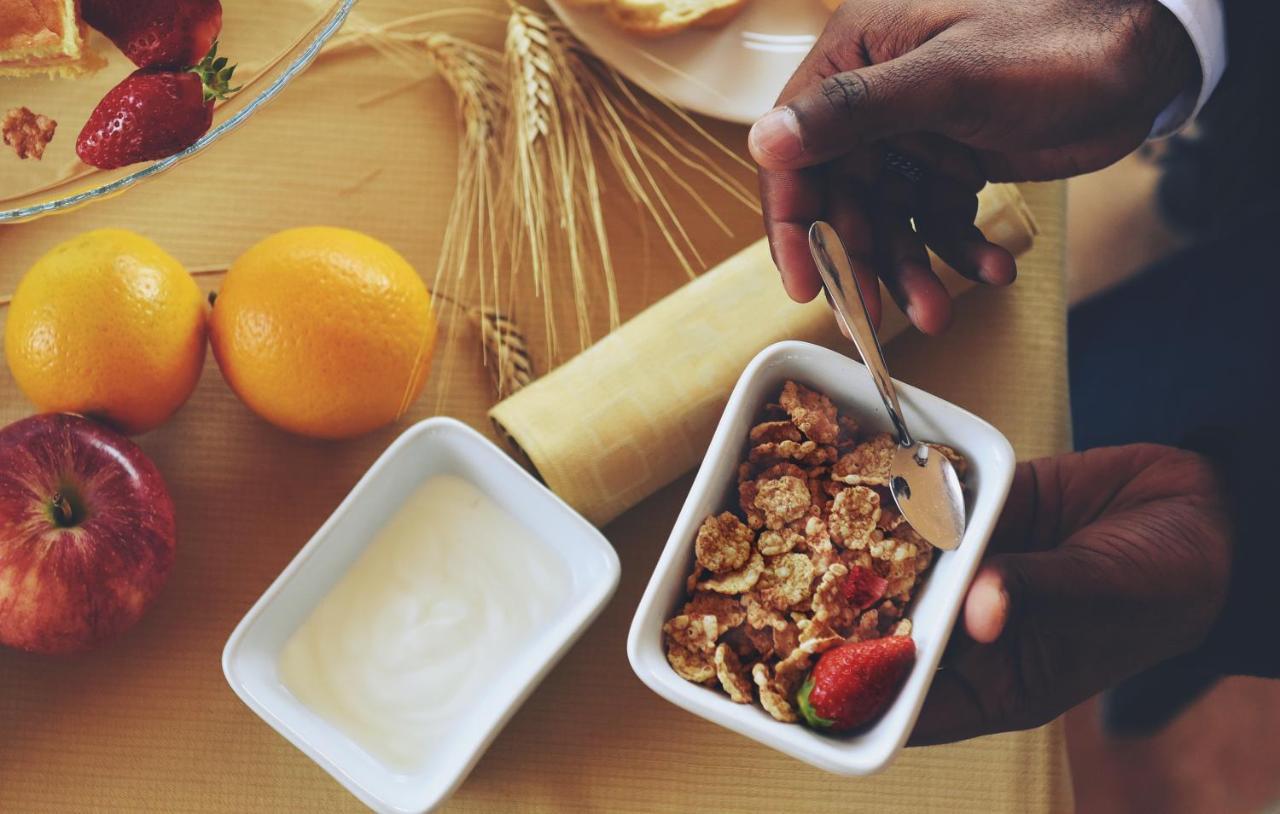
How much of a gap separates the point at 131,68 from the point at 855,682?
0.54m

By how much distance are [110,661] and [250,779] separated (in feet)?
0.41

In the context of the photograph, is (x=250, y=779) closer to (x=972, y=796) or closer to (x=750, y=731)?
(x=750, y=731)

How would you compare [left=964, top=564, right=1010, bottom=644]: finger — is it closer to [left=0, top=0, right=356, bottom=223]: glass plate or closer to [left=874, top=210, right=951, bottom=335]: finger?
[left=874, top=210, right=951, bottom=335]: finger

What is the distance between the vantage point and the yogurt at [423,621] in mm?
689

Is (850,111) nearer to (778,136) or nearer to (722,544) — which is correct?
(778,136)

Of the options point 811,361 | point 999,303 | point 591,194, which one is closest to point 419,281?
point 591,194

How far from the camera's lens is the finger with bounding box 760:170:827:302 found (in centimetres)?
69

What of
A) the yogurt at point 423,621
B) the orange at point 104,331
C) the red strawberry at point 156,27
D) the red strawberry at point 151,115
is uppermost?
the red strawberry at point 156,27

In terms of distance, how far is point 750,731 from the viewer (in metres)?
0.56

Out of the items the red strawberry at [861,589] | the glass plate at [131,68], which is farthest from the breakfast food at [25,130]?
the red strawberry at [861,589]

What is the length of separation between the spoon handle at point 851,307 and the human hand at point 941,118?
4cm

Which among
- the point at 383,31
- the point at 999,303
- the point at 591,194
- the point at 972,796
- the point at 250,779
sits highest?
the point at 383,31

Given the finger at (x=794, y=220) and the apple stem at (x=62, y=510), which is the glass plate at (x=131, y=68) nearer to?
the apple stem at (x=62, y=510)

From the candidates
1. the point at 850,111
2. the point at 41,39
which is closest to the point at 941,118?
the point at 850,111
